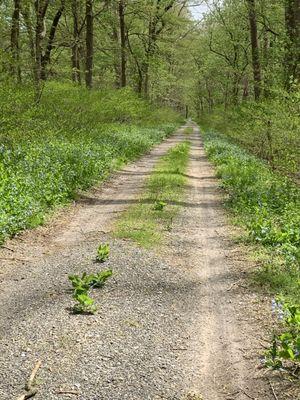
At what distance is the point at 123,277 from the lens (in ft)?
20.7

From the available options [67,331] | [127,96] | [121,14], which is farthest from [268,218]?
[121,14]

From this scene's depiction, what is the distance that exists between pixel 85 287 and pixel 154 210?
14.7 ft

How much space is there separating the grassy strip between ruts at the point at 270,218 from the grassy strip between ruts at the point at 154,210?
141 centimetres

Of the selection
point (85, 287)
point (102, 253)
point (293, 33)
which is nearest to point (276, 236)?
point (102, 253)

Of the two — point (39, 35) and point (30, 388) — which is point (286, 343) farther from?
point (39, 35)

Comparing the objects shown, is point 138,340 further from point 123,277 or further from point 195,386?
point 123,277

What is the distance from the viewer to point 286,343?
4.13 meters

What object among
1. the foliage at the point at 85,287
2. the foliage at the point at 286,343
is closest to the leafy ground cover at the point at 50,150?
the foliage at the point at 85,287

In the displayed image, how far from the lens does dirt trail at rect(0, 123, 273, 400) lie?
391 cm

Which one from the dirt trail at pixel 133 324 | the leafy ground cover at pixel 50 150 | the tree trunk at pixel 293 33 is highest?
the tree trunk at pixel 293 33

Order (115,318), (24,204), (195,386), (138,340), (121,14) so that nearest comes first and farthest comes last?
(195,386) → (138,340) → (115,318) → (24,204) → (121,14)

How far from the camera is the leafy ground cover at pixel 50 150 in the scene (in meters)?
8.71

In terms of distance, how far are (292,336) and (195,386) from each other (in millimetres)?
1097

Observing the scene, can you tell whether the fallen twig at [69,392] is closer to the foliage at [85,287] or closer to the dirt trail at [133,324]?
the dirt trail at [133,324]
